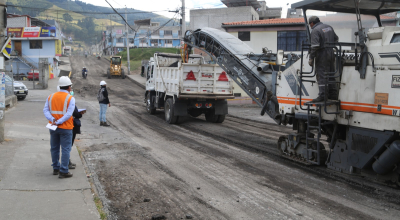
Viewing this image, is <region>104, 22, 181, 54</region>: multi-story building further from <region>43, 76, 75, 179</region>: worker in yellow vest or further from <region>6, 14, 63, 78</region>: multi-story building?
<region>43, 76, 75, 179</region>: worker in yellow vest

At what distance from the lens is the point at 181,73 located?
1423 centimetres

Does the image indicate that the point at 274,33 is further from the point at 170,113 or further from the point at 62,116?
the point at 62,116

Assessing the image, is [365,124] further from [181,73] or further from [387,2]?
[181,73]

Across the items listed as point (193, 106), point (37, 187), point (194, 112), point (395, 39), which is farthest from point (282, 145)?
point (194, 112)

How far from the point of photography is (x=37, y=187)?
5918 mm

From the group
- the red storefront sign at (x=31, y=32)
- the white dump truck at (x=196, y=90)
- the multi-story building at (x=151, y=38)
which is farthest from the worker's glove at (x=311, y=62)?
the multi-story building at (x=151, y=38)

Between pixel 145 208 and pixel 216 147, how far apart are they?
4.98 m

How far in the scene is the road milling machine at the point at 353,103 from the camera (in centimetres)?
606

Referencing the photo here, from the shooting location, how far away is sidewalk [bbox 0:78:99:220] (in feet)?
15.8

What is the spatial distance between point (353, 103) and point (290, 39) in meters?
19.9

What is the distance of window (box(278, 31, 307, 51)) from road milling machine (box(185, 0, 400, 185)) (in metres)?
17.0

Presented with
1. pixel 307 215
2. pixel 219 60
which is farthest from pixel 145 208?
pixel 219 60

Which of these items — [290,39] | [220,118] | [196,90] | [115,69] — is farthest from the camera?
[115,69]

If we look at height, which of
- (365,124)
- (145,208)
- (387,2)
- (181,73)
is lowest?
(145,208)
